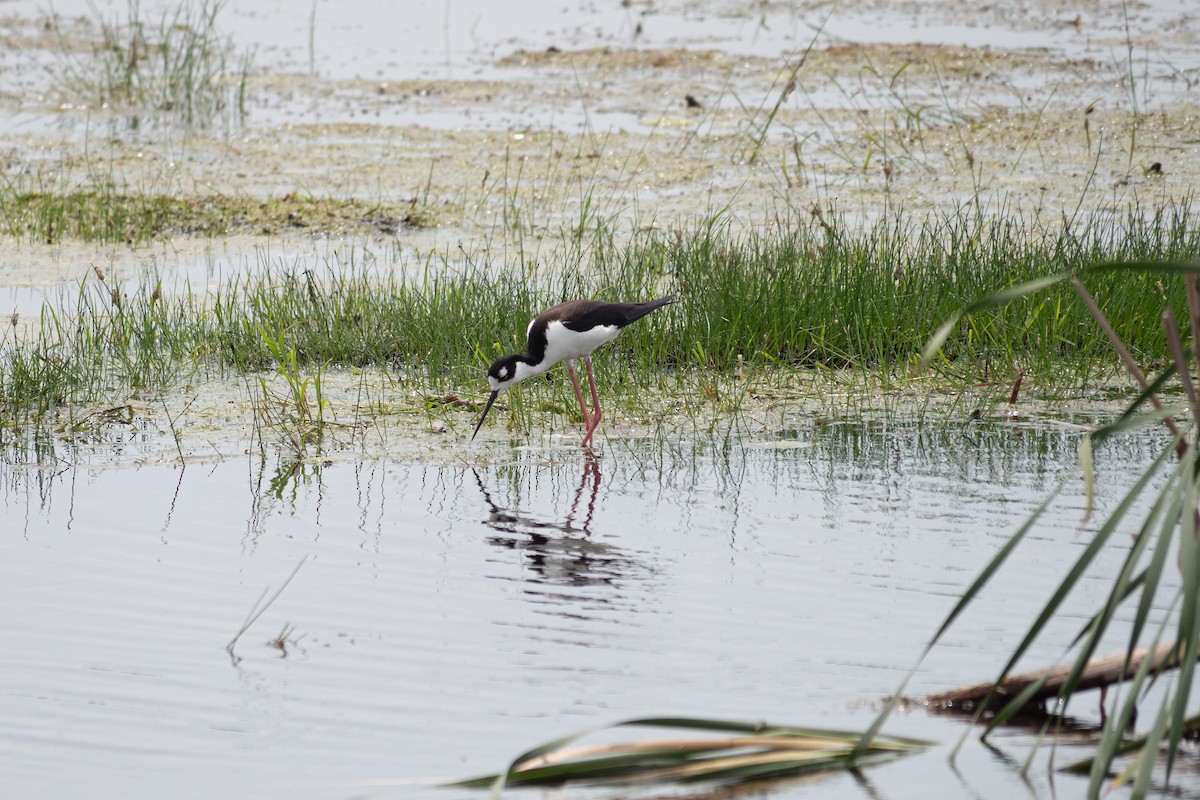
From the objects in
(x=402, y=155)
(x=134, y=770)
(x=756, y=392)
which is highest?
(x=402, y=155)

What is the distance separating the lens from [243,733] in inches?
146

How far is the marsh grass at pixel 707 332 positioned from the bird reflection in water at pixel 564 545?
1.19 m

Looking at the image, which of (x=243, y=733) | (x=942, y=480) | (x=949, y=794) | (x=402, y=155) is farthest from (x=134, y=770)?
(x=402, y=155)

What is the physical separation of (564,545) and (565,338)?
150cm

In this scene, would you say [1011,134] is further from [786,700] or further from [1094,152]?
[786,700]

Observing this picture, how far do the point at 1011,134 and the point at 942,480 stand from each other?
24.5 feet

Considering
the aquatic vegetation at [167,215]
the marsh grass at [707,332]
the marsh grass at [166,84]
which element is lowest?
the marsh grass at [707,332]

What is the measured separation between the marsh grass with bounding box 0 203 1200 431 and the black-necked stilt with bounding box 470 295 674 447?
0.30 m

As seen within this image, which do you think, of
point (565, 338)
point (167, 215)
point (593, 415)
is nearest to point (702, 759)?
point (565, 338)

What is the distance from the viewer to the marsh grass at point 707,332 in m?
6.88

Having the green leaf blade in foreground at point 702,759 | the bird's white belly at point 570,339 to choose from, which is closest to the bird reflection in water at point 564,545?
the bird's white belly at point 570,339

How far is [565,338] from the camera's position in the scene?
6.40 m

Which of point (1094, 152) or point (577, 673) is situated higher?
point (1094, 152)

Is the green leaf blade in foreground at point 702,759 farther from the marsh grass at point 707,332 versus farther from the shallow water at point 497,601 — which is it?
the marsh grass at point 707,332
